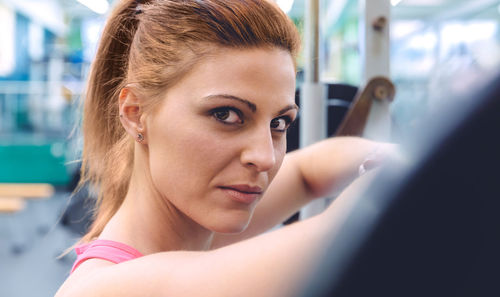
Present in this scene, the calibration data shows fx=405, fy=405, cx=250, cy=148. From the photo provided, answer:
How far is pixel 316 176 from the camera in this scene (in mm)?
1026

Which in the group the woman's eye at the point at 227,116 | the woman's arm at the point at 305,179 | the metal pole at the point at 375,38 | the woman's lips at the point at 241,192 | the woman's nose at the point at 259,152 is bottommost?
the woman's arm at the point at 305,179

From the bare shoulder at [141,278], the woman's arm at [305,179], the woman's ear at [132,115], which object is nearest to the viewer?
the bare shoulder at [141,278]

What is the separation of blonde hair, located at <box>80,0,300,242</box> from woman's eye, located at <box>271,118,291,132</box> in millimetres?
115

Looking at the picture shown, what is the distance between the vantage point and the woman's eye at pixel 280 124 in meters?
0.64

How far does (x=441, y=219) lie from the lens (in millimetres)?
203

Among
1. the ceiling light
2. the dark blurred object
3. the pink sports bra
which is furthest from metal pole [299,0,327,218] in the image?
the ceiling light

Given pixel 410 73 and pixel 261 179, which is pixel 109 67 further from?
pixel 410 73

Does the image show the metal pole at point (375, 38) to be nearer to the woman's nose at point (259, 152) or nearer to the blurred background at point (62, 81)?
the blurred background at point (62, 81)

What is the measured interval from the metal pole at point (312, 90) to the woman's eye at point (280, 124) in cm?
47

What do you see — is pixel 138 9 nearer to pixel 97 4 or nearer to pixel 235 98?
pixel 235 98

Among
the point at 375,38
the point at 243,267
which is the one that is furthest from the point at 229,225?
the point at 375,38

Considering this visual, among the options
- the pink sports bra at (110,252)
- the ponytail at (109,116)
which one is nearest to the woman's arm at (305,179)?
the ponytail at (109,116)

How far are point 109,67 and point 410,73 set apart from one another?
6941 mm

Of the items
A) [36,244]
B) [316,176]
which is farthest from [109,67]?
[36,244]
